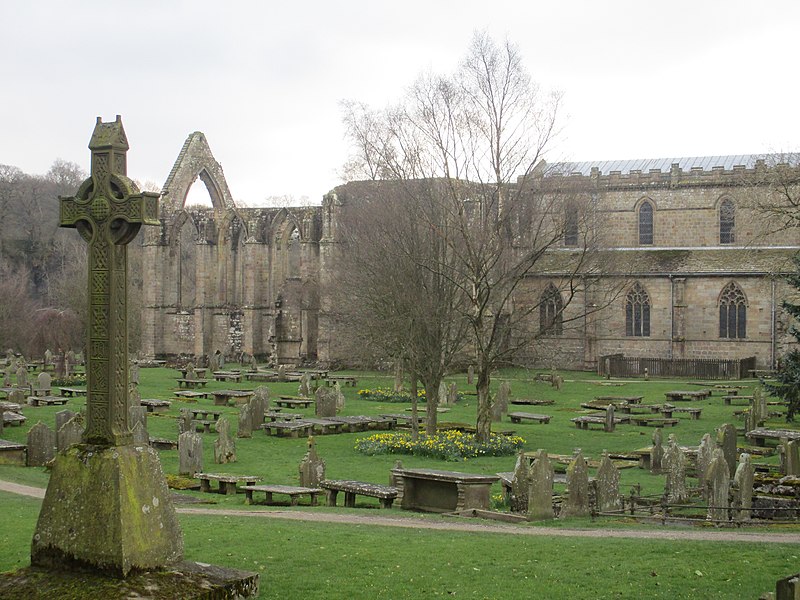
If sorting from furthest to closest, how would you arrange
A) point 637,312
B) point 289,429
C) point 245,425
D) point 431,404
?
point 637,312
point 289,429
point 245,425
point 431,404

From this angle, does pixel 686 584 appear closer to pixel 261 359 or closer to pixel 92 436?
pixel 92 436

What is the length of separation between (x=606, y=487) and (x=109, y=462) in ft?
32.9


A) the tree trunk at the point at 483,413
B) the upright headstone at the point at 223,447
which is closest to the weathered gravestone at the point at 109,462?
the upright headstone at the point at 223,447

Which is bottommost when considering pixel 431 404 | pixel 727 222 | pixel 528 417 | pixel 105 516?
pixel 528 417

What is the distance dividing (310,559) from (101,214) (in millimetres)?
4314

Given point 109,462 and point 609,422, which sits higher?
point 109,462

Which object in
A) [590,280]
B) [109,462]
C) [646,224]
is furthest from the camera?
[646,224]

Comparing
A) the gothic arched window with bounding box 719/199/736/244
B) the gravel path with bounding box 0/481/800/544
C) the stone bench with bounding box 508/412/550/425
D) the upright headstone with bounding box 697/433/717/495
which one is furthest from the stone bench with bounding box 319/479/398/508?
the gothic arched window with bounding box 719/199/736/244

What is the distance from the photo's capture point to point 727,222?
2101 inches

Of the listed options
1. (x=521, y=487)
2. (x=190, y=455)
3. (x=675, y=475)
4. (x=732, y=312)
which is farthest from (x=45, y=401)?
(x=732, y=312)

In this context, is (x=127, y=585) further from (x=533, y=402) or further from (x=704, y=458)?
(x=533, y=402)

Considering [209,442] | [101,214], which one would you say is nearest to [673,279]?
[209,442]

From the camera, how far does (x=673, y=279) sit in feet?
164

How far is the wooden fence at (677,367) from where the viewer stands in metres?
45.9
